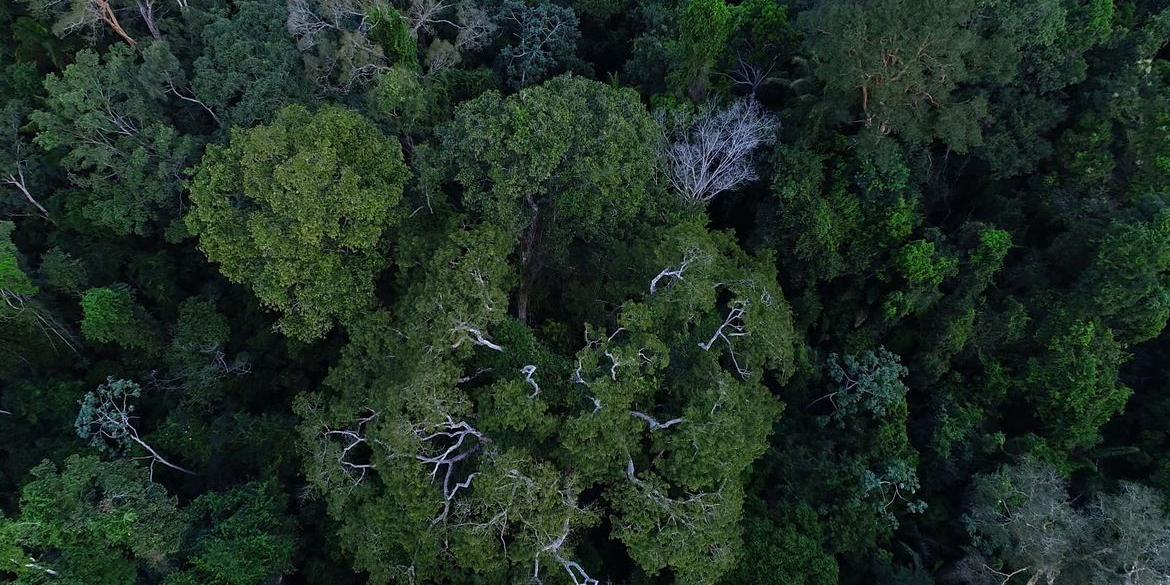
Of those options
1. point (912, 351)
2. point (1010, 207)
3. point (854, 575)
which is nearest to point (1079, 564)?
point (854, 575)

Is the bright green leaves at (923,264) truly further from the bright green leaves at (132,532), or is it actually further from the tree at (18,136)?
the tree at (18,136)

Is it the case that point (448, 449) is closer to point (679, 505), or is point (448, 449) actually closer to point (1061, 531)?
point (679, 505)

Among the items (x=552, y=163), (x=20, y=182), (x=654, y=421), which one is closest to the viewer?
(x=654, y=421)

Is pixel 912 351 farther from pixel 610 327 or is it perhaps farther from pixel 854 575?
pixel 610 327

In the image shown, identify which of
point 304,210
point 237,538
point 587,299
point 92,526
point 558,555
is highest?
point 304,210

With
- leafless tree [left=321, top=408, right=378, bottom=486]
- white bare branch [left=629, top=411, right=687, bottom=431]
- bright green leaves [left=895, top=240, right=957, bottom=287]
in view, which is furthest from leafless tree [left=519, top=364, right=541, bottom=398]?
bright green leaves [left=895, top=240, right=957, bottom=287]

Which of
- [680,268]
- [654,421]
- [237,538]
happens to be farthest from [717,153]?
[237,538]

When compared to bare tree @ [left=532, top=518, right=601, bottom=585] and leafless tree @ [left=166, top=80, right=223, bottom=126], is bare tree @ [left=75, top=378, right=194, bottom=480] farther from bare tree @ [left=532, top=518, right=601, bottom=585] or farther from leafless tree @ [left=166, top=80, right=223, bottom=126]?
bare tree @ [left=532, top=518, right=601, bottom=585]
